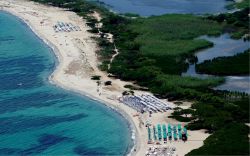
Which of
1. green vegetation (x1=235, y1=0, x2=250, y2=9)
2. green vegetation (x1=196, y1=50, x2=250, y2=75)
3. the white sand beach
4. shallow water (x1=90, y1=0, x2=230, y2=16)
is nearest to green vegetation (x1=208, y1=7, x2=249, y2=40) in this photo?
green vegetation (x1=235, y1=0, x2=250, y2=9)

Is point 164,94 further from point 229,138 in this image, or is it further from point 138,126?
point 229,138

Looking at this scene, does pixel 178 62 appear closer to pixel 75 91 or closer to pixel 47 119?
pixel 75 91

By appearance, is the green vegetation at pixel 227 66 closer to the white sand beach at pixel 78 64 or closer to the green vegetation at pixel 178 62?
the green vegetation at pixel 178 62

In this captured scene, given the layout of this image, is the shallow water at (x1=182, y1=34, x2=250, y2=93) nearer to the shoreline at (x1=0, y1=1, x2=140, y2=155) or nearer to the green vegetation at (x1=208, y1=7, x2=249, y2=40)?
the green vegetation at (x1=208, y1=7, x2=249, y2=40)

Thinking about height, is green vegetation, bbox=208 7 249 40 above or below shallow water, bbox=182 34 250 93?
above

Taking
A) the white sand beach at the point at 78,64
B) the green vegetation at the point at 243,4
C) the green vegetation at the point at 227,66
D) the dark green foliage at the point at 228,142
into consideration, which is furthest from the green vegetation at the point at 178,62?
the green vegetation at the point at 243,4

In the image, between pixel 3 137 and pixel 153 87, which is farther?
pixel 153 87

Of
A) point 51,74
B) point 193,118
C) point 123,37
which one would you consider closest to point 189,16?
point 123,37

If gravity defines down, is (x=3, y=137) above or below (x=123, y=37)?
below
